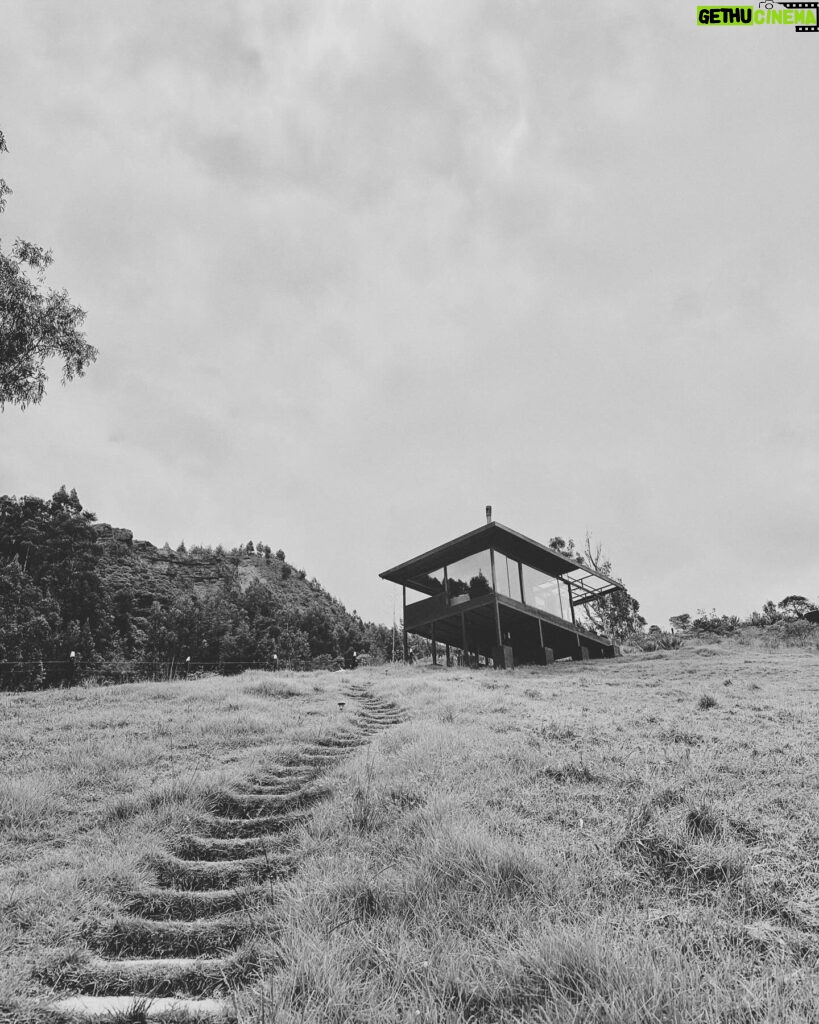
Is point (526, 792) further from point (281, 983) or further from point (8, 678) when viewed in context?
point (8, 678)

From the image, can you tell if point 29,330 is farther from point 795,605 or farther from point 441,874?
point 795,605

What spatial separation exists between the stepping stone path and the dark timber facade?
1649 cm

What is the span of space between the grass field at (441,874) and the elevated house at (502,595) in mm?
13976

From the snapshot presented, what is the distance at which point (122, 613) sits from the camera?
3162 cm

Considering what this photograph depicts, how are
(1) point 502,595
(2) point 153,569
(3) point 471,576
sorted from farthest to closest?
(2) point 153,569 < (3) point 471,576 < (1) point 502,595

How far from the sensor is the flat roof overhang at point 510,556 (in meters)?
22.6

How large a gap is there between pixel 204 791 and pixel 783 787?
5664 millimetres

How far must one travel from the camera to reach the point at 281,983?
2.52 meters

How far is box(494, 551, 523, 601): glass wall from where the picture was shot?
22.5 metres

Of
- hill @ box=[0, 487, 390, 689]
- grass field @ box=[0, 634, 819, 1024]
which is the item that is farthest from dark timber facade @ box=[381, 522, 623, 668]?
grass field @ box=[0, 634, 819, 1024]

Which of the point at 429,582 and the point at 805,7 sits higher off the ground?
the point at 805,7

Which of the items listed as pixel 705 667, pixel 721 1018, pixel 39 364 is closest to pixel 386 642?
pixel 705 667

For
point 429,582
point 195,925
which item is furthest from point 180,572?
point 195,925

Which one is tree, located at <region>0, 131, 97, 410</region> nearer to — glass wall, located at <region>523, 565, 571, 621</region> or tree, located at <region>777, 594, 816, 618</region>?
glass wall, located at <region>523, 565, 571, 621</region>
